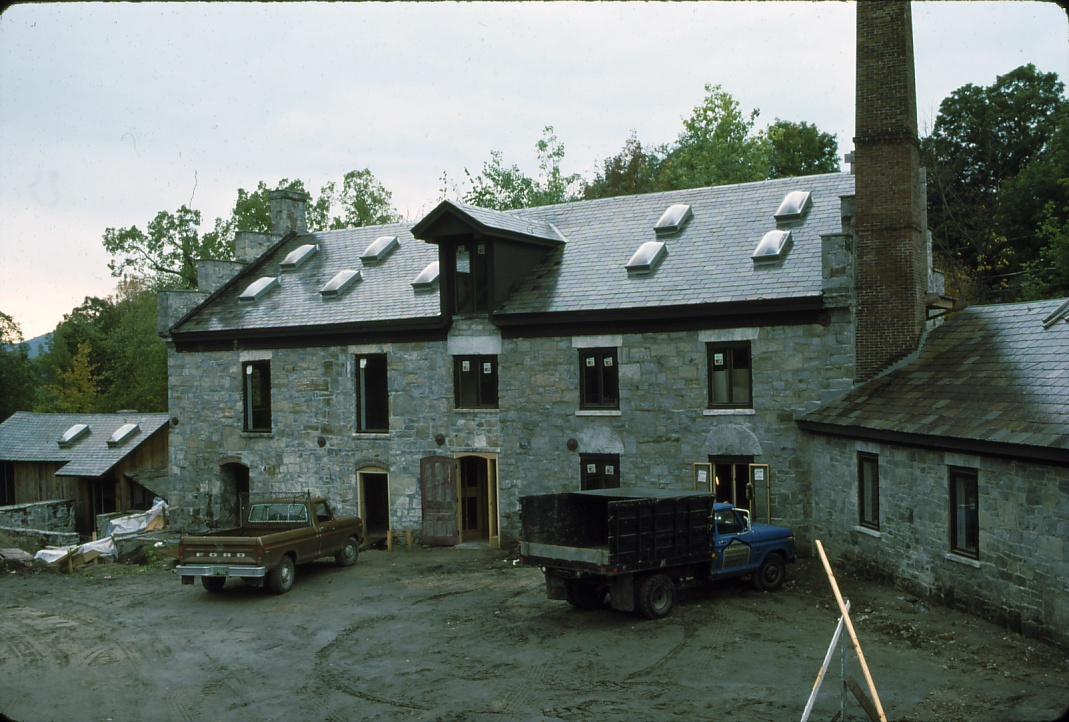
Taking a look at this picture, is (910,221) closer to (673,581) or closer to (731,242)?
(731,242)

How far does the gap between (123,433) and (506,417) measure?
1636cm

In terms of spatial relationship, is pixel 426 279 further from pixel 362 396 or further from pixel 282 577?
pixel 282 577

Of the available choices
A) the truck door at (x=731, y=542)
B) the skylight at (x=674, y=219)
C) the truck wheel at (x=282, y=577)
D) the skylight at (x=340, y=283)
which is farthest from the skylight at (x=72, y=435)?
the truck door at (x=731, y=542)

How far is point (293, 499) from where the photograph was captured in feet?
65.9

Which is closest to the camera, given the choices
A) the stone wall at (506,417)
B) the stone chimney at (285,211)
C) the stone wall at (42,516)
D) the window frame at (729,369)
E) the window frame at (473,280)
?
the stone wall at (506,417)

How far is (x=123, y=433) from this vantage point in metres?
32.0

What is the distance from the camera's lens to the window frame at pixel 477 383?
23.5 metres

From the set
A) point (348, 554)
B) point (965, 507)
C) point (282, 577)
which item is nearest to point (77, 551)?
point (348, 554)

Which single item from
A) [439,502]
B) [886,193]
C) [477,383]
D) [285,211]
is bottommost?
[439,502]

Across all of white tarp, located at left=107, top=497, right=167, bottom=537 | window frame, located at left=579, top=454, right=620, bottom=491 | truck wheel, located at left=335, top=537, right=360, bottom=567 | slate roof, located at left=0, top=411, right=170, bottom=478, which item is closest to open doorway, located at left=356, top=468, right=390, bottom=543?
truck wheel, located at left=335, top=537, right=360, bottom=567

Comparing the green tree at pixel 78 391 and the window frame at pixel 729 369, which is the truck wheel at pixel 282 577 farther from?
the green tree at pixel 78 391

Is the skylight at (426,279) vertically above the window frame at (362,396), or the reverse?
the skylight at (426,279)

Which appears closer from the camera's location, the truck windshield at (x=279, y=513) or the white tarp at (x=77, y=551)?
the truck windshield at (x=279, y=513)

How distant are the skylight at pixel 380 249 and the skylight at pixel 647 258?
864 cm
